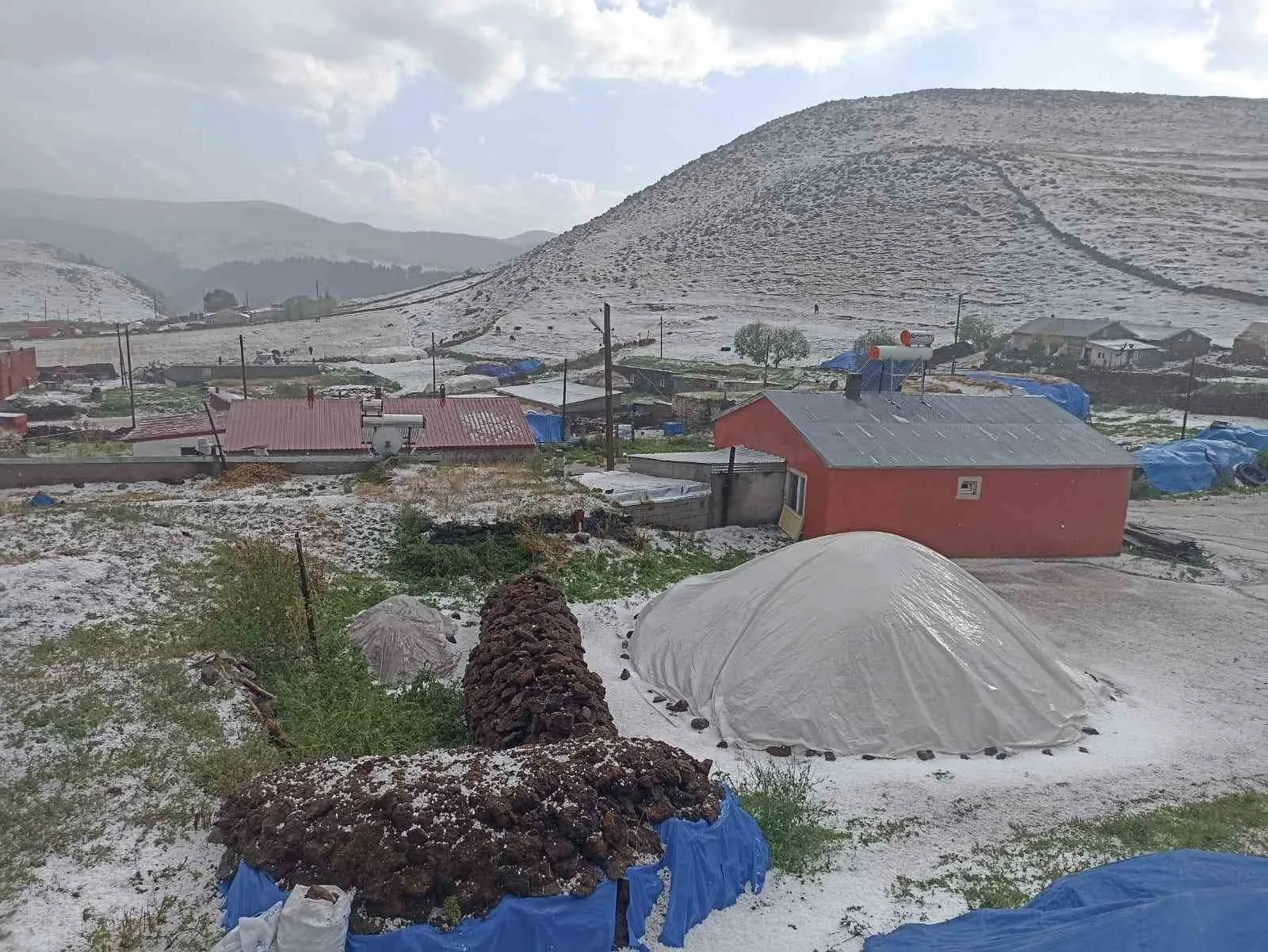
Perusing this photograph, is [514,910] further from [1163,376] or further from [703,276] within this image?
[703,276]

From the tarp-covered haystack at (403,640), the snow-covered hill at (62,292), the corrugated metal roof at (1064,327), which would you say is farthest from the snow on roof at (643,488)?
the snow-covered hill at (62,292)

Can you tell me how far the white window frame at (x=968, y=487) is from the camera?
19141 mm

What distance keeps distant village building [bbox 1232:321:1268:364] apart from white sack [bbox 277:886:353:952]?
185 ft

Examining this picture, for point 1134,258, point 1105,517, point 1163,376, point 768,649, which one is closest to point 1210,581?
point 1105,517

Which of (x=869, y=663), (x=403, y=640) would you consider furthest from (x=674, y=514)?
(x=869, y=663)

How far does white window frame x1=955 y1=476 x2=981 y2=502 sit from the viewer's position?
62.8 feet

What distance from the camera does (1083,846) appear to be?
871cm

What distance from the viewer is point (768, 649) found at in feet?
38.3

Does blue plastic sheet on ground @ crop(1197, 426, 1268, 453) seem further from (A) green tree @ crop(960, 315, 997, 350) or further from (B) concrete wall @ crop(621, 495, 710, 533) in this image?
(A) green tree @ crop(960, 315, 997, 350)

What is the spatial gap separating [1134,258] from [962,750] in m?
74.2

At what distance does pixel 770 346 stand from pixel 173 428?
35.8 metres

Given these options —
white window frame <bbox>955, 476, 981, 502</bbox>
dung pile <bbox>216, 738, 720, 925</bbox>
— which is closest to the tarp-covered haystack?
dung pile <bbox>216, 738, 720, 925</bbox>

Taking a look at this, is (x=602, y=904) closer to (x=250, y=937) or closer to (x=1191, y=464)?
(x=250, y=937)

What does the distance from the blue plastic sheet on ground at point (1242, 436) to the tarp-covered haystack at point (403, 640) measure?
94.0ft
